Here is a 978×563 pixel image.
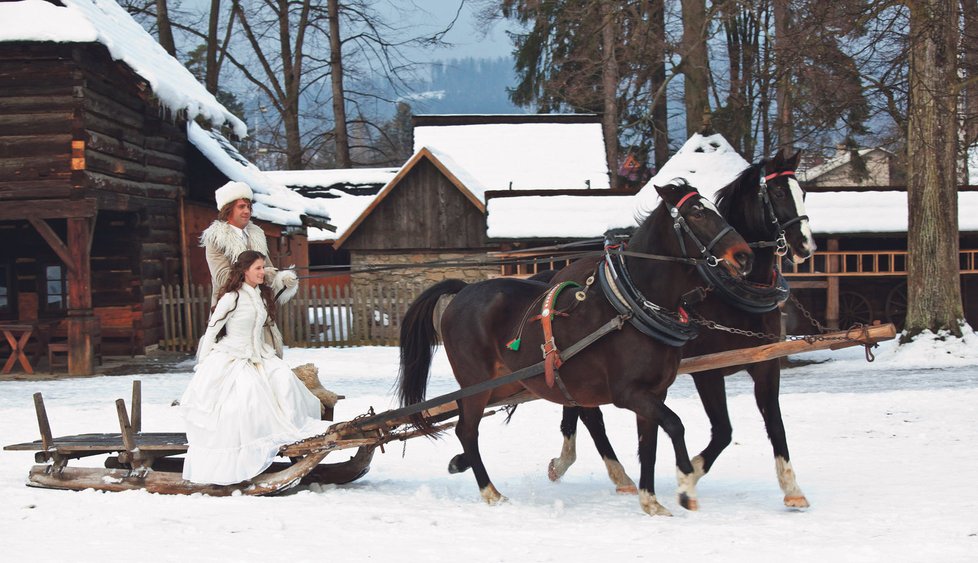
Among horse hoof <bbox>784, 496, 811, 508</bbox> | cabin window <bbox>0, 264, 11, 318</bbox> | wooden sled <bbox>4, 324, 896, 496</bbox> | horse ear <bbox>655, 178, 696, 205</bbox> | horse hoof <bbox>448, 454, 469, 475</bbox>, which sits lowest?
horse hoof <bbox>784, 496, 811, 508</bbox>

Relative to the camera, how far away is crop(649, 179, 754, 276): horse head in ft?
19.5

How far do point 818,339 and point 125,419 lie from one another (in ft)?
15.0

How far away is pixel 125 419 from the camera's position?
6.95 meters

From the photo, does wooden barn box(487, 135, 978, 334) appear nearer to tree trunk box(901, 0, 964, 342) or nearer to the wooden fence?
tree trunk box(901, 0, 964, 342)

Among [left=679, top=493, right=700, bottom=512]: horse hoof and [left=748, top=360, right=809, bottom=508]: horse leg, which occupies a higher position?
[left=748, top=360, right=809, bottom=508]: horse leg

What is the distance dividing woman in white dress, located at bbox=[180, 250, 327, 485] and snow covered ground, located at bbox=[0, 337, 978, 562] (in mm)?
300

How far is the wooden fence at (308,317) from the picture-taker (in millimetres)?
19344

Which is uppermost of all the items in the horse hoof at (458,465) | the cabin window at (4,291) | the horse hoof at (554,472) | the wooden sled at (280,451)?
the cabin window at (4,291)

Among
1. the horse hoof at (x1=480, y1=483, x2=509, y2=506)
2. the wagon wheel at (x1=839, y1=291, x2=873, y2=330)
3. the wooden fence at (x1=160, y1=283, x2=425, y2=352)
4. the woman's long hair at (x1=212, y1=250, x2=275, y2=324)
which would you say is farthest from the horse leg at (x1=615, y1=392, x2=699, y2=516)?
the wagon wheel at (x1=839, y1=291, x2=873, y2=330)

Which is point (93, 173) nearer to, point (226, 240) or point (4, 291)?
point (4, 291)

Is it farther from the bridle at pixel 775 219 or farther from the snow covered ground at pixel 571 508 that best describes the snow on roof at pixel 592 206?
the bridle at pixel 775 219

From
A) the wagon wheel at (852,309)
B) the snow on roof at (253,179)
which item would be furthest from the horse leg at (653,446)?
the snow on roof at (253,179)

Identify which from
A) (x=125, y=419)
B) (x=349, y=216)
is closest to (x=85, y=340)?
(x=125, y=419)

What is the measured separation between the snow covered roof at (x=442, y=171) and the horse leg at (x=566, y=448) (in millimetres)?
15962
